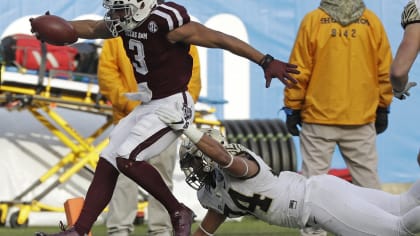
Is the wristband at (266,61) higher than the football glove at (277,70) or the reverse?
higher

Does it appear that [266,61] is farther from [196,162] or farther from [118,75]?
[118,75]

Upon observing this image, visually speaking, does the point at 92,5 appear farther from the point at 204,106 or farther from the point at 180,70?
the point at 180,70

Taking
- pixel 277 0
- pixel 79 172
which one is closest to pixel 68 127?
pixel 79 172

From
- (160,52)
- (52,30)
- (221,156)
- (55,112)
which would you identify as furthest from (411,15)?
(55,112)

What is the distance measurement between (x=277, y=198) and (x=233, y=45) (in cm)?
87

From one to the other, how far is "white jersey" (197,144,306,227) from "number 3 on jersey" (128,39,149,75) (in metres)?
0.75

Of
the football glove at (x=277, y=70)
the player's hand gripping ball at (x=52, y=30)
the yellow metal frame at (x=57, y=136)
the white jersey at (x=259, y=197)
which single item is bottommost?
the yellow metal frame at (x=57, y=136)

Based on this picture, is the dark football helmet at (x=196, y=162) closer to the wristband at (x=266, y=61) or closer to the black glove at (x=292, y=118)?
the wristband at (x=266, y=61)

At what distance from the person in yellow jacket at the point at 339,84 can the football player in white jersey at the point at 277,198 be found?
55.1 inches

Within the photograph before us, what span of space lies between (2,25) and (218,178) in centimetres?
493

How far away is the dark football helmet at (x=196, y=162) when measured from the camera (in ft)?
20.3

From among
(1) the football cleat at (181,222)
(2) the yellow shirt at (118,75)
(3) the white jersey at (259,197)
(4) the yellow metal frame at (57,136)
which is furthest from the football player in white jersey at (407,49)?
(4) the yellow metal frame at (57,136)

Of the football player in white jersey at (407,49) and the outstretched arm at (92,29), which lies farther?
the outstretched arm at (92,29)

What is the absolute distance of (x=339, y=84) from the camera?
7703 mm
